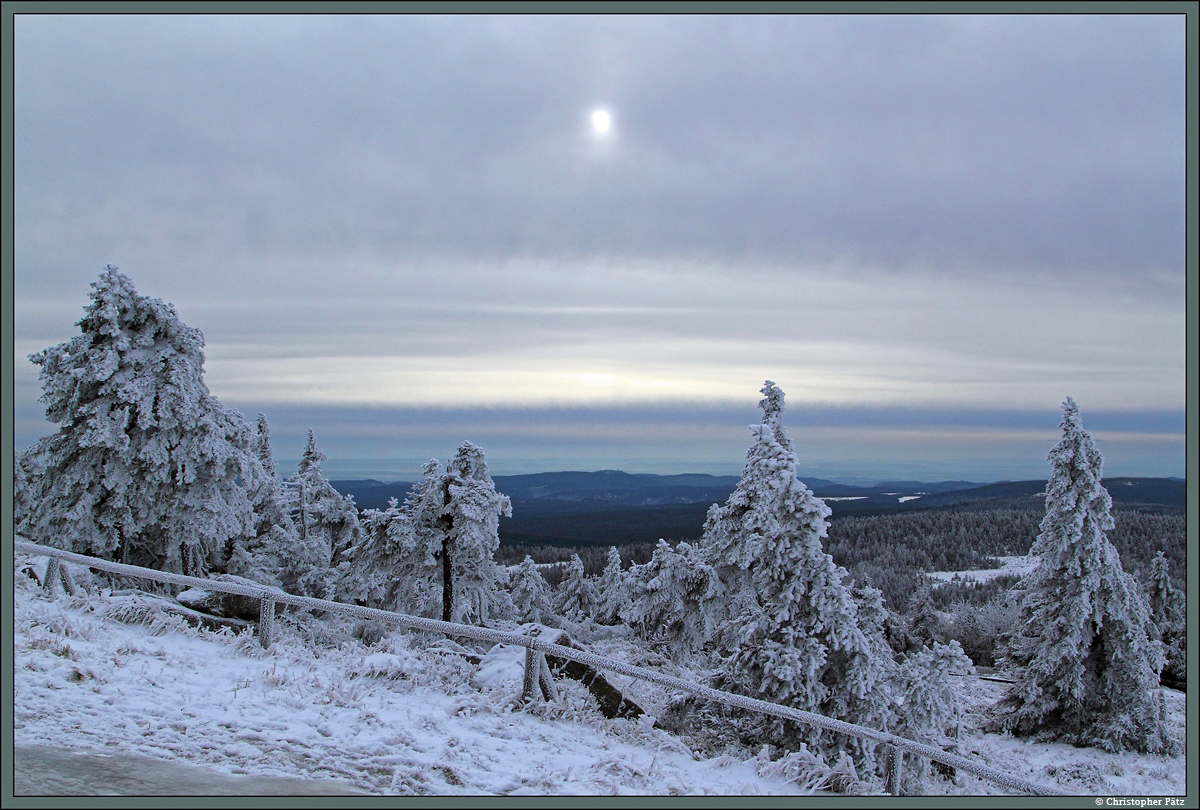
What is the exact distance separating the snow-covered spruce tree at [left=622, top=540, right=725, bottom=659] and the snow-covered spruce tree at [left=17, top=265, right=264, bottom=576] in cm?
1779

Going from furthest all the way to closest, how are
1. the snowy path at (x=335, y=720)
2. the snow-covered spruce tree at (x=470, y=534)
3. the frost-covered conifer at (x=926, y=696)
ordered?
the snow-covered spruce tree at (x=470, y=534) < the frost-covered conifer at (x=926, y=696) < the snowy path at (x=335, y=720)

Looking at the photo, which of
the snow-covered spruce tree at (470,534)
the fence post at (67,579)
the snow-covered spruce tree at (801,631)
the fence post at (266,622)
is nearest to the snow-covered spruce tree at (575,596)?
the snow-covered spruce tree at (470,534)

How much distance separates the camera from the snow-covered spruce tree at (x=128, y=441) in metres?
20.8

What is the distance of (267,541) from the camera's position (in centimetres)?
2997

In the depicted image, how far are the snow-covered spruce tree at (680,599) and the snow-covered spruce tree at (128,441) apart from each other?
58.4 feet

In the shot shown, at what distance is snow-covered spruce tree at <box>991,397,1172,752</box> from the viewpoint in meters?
25.3

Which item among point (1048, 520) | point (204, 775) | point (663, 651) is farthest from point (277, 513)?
point (1048, 520)

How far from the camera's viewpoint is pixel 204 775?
7.02 m

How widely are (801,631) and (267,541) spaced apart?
23.1m

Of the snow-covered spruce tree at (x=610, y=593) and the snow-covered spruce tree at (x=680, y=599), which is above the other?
the snow-covered spruce tree at (x=680, y=599)

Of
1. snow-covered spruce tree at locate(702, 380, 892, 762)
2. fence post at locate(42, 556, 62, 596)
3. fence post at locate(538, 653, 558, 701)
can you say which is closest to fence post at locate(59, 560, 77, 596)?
fence post at locate(42, 556, 62, 596)

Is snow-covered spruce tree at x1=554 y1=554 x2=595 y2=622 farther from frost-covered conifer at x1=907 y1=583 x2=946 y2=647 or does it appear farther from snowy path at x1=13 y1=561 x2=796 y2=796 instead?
snowy path at x1=13 y1=561 x2=796 y2=796

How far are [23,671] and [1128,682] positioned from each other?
104ft

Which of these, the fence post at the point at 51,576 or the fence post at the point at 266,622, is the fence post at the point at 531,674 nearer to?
the fence post at the point at 266,622
